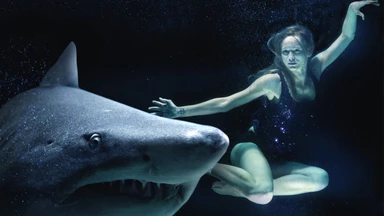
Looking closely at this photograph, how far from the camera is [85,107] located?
167cm

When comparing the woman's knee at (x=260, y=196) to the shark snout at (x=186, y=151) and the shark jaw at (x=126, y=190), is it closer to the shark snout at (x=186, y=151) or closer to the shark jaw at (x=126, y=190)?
the shark jaw at (x=126, y=190)

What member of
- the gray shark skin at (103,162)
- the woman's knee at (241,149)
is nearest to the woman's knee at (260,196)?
the woman's knee at (241,149)

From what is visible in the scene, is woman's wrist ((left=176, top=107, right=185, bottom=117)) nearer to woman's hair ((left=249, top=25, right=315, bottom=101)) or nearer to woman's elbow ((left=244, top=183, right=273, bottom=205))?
woman's elbow ((left=244, top=183, right=273, bottom=205))

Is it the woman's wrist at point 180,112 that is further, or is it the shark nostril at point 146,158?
the woman's wrist at point 180,112

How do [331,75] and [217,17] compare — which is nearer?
[217,17]

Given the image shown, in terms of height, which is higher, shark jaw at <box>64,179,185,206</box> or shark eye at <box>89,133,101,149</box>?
shark eye at <box>89,133,101,149</box>

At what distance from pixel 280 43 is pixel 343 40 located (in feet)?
2.68

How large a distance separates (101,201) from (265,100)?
306 cm

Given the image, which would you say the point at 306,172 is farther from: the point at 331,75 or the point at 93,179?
the point at 93,179

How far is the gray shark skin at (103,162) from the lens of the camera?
1.32 meters

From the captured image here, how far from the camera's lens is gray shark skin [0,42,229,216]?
1.32 m

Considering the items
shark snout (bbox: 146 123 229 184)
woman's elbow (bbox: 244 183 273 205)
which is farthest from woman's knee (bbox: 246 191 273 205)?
shark snout (bbox: 146 123 229 184)

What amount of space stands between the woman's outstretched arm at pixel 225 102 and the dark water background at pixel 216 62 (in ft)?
1.21

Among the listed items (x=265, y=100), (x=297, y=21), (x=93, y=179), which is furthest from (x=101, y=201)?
(x=297, y=21)
